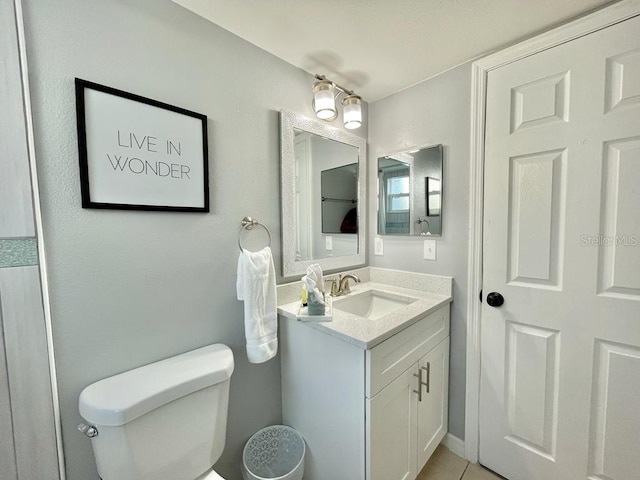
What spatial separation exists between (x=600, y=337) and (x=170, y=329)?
5.74ft

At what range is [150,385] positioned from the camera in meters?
0.85

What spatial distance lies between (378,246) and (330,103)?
96 cm

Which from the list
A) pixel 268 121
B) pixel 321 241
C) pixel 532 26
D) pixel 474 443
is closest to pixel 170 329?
pixel 321 241

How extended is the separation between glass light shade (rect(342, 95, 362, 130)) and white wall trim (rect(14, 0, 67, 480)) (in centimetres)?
128

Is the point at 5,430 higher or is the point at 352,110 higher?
the point at 352,110

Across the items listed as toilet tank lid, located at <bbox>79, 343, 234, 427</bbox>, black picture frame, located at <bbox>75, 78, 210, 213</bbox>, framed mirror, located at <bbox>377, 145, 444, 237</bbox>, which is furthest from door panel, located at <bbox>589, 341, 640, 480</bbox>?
black picture frame, located at <bbox>75, 78, 210, 213</bbox>

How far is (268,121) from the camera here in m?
1.31

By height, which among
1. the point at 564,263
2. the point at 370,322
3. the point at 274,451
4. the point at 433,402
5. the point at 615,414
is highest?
the point at 564,263

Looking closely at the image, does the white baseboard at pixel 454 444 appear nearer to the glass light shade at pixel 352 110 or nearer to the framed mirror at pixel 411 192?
the framed mirror at pixel 411 192

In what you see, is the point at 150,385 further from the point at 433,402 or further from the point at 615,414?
the point at 615,414

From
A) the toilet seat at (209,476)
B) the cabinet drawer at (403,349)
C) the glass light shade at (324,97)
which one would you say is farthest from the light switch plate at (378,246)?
the toilet seat at (209,476)

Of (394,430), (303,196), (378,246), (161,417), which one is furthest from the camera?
(378,246)

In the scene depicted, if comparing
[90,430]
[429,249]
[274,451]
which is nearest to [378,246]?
[429,249]

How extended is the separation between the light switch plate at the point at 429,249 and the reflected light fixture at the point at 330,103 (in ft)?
2.74
